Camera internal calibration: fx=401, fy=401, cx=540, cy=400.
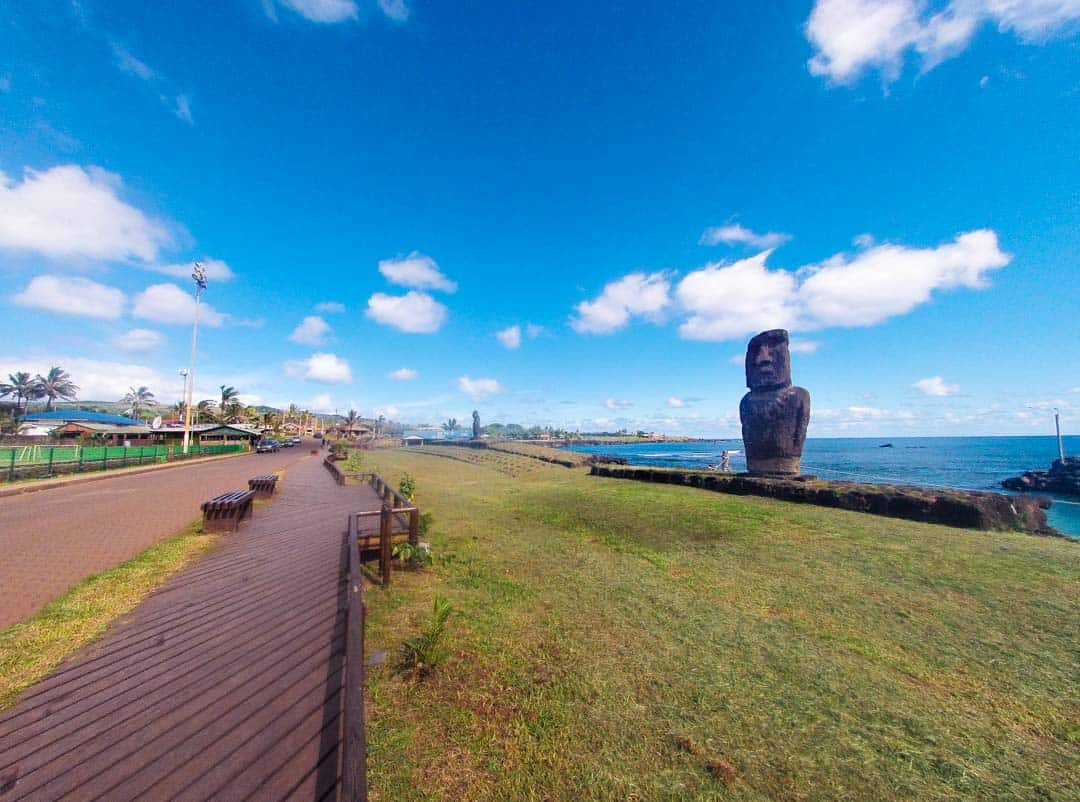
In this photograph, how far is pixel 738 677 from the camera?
4.11 metres

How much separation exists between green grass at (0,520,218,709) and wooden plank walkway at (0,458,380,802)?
218mm

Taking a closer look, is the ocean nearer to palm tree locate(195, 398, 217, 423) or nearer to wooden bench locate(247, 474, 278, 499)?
wooden bench locate(247, 474, 278, 499)

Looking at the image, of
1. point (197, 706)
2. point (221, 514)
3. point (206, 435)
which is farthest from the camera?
point (206, 435)

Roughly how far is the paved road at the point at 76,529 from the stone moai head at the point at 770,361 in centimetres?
2041

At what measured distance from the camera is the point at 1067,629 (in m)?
5.02

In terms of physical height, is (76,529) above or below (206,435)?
below

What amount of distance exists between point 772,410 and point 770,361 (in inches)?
88.5

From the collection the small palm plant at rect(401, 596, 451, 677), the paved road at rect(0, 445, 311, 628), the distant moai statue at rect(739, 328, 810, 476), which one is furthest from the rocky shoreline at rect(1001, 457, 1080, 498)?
the paved road at rect(0, 445, 311, 628)

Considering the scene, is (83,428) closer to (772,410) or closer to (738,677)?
(738,677)

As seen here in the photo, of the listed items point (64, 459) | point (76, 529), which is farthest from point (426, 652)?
point (64, 459)

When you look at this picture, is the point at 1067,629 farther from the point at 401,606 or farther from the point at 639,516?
the point at 401,606

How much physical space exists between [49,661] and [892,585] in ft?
35.1

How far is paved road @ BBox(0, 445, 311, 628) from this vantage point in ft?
19.1

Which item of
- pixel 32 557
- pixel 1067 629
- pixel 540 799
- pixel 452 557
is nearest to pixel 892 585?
pixel 1067 629
